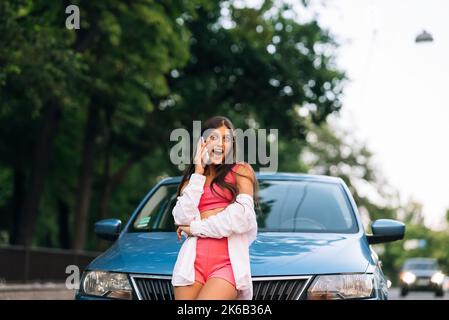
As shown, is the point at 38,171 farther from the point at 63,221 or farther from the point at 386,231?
A: the point at 386,231

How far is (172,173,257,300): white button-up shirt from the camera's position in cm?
461

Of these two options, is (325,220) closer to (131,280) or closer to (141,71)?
(131,280)

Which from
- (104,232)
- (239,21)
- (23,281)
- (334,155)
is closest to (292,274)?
(104,232)

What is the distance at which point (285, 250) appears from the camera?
19.9 ft

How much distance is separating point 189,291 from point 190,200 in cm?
44

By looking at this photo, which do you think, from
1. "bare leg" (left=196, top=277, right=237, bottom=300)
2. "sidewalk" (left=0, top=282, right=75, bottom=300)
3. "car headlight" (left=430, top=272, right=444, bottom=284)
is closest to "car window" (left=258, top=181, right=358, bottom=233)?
"bare leg" (left=196, top=277, right=237, bottom=300)

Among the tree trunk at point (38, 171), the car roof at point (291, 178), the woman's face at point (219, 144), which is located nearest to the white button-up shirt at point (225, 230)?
the woman's face at point (219, 144)

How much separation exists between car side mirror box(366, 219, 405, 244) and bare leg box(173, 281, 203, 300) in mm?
2583

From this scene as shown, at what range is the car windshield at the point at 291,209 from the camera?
7113 mm

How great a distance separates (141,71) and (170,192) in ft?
48.3

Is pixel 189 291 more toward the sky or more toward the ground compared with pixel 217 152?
more toward the ground

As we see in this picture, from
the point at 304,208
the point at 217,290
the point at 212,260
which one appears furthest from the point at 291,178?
the point at 217,290
